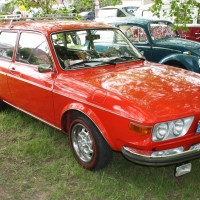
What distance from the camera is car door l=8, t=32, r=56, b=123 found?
4.04 metres

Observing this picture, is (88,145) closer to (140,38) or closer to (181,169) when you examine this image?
(181,169)

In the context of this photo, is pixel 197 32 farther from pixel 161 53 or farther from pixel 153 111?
pixel 153 111

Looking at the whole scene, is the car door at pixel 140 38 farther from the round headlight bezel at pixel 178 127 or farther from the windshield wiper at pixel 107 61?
the round headlight bezel at pixel 178 127

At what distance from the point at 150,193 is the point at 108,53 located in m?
1.98

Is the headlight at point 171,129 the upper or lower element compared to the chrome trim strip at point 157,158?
upper

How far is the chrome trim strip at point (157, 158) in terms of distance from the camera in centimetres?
298

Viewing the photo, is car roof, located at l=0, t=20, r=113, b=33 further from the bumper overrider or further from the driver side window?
the bumper overrider

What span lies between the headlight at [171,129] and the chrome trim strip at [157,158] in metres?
0.18

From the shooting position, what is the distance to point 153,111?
117 inches

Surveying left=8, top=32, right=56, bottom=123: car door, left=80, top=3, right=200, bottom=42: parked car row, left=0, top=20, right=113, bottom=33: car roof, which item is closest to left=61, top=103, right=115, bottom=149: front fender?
left=8, top=32, right=56, bottom=123: car door

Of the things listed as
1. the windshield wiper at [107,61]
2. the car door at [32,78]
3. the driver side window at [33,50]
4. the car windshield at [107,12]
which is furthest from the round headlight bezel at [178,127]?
Result: the car windshield at [107,12]

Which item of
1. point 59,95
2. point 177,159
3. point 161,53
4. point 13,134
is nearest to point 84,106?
point 59,95

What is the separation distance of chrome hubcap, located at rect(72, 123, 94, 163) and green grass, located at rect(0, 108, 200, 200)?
6.1 inches

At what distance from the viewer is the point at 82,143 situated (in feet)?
12.2
